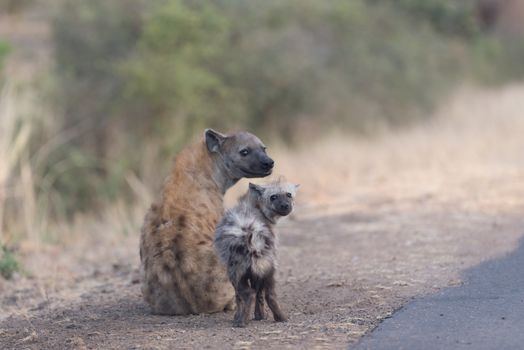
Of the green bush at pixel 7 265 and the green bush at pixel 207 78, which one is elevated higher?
the green bush at pixel 207 78

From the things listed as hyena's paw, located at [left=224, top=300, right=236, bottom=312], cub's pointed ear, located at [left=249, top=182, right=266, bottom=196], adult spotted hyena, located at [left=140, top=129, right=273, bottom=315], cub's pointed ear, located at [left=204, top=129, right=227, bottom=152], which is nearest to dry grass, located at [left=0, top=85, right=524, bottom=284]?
cub's pointed ear, located at [left=204, top=129, right=227, bottom=152]

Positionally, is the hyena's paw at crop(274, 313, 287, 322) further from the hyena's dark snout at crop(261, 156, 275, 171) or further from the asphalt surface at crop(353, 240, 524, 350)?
the hyena's dark snout at crop(261, 156, 275, 171)

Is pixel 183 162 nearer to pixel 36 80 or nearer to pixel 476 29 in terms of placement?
pixel 36 80

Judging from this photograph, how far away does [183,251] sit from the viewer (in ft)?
24.4

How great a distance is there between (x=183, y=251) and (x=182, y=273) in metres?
0.16

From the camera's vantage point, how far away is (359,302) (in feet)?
23.7

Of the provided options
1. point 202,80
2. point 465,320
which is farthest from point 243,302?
point 202,80

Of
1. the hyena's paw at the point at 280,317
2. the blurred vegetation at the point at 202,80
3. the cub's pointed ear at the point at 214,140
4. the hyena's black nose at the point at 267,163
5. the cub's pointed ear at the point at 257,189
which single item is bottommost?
the hyena's paw at the point at 280,317

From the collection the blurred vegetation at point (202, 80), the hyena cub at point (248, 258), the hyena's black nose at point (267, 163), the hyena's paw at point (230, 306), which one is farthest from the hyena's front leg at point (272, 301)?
the blurred vegetation at point (202, 80)

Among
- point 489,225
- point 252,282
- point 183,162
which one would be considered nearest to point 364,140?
point 489,225

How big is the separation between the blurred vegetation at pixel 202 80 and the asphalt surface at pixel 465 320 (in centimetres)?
1084

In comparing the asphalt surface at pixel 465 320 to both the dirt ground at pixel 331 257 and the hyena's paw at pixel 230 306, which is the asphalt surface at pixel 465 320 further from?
the hyena's paw at pixel 230 306

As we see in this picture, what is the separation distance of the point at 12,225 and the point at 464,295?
8.69 m

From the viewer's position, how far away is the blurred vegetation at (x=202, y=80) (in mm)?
19062
